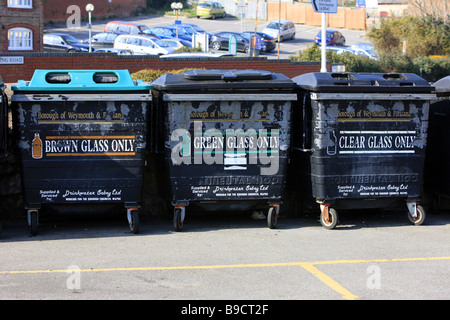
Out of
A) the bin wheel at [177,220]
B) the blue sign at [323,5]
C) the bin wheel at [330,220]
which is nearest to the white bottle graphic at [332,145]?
the bin wheel at [330,220]

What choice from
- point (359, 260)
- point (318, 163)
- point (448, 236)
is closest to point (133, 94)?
point (318, 163)

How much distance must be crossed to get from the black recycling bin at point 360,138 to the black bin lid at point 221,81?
0.46 meters

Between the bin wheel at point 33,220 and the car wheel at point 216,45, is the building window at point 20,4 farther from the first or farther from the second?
the bin wheel at point 33,220

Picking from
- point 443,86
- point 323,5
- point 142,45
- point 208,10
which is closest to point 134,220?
point 443,86

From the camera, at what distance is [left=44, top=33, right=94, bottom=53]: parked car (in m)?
36.6

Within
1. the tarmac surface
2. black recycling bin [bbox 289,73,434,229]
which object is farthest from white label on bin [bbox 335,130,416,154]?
the tarmac surface

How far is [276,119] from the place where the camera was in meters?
7.63

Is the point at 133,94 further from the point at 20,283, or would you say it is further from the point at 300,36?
the point at 300,36

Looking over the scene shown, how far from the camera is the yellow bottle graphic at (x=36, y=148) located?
722 cm

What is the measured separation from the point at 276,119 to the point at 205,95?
0.91 m

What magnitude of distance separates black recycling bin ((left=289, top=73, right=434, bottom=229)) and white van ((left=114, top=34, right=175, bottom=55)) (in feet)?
94.0

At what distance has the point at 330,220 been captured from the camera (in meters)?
7.88

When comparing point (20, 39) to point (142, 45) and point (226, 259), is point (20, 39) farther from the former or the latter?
point (226, 259)

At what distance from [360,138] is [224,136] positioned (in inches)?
65.4
